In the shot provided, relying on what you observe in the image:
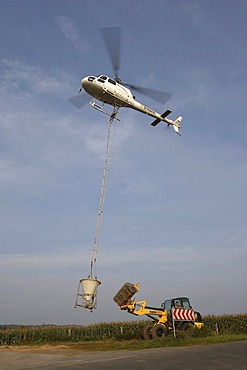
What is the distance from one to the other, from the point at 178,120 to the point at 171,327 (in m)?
14.9

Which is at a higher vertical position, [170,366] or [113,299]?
[113,299]

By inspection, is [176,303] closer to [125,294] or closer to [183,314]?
[183,314]

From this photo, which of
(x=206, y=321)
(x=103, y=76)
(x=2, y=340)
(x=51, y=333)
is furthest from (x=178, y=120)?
(x=2, y=340)

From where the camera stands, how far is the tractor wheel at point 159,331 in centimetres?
2050

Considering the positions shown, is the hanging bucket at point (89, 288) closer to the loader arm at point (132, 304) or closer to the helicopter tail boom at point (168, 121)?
the loader arm at point (132, 304)

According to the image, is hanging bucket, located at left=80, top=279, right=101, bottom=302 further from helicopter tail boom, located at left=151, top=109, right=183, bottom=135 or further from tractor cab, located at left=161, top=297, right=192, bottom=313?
helicopter tail boom, located at left=151, top=109, right=183, bottom=135

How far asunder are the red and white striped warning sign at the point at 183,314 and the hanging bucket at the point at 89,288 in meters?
6.69

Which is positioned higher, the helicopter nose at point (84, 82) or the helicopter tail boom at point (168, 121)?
the helicopter tail boom at point (168, 121)

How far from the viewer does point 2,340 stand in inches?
1313

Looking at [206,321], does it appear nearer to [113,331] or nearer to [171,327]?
[113,331]

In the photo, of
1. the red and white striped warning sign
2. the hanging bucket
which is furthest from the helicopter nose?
the red and white striped warning sign

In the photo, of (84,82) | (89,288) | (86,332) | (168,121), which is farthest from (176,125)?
(86,332)

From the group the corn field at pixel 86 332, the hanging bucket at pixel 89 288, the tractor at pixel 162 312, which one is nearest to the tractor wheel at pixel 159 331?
the tractor at pixel 162 312

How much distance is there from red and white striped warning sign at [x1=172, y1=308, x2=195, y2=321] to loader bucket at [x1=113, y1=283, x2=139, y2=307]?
2.71 meters
